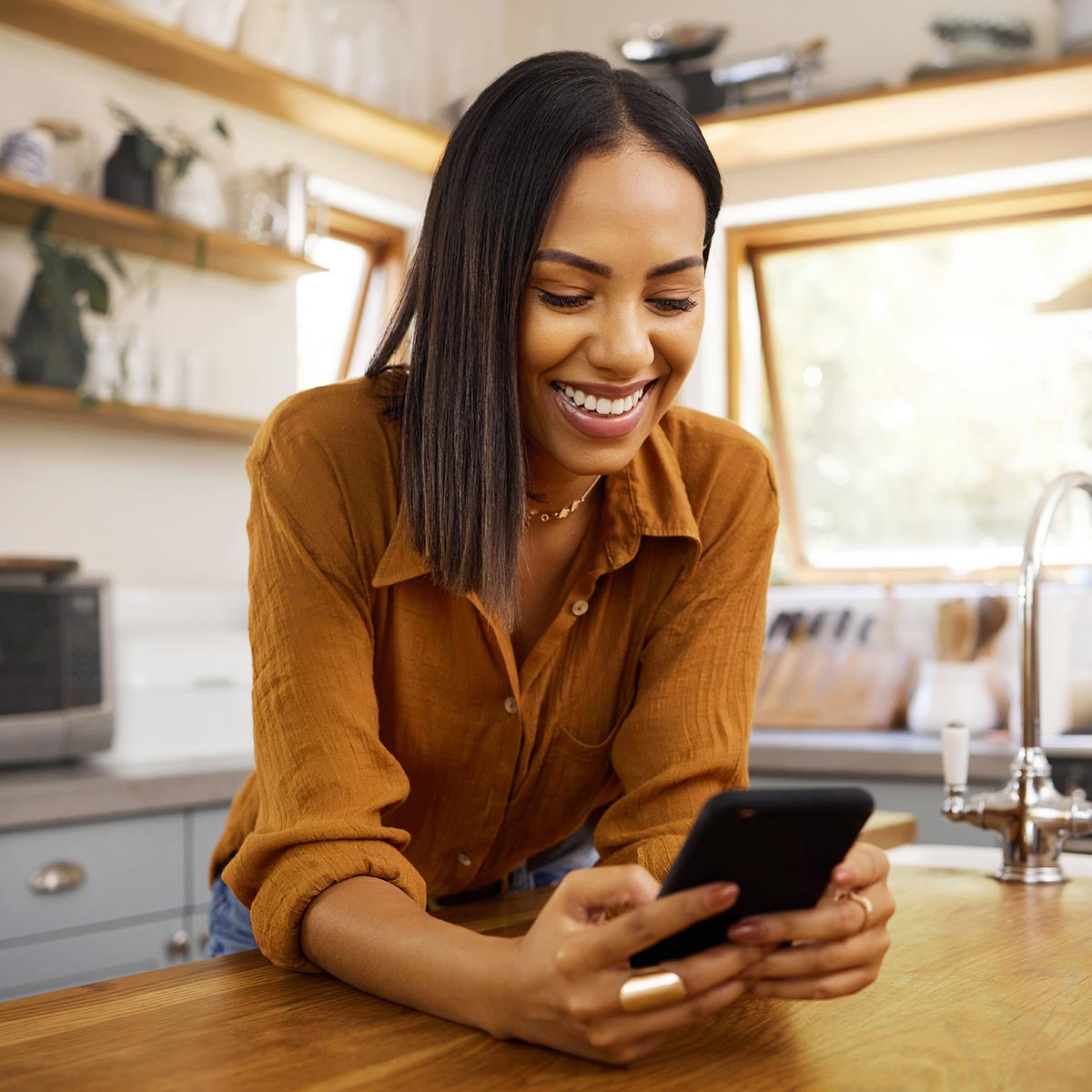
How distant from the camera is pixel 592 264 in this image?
1.06 meters

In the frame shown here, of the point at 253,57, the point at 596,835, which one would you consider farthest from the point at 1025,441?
the point at 596,835

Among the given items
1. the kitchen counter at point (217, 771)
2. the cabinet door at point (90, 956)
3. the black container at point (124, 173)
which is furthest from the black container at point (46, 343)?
the cabinet door at point (90, 956)

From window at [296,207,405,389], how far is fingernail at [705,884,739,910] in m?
3.12

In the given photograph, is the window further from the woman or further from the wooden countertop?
the wooden countertop

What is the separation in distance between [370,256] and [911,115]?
5.19ft

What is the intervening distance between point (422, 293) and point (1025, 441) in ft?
9.29

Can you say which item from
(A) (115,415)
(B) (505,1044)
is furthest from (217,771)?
(B) (505,1044)

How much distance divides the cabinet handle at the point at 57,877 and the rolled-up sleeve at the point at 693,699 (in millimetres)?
1206

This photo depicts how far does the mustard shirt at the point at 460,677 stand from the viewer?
3.39 ft

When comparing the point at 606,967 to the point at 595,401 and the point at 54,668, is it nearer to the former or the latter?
the point at 595,401

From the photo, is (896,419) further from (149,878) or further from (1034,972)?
(1034,972)

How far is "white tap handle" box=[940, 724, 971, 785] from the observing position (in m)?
1.47

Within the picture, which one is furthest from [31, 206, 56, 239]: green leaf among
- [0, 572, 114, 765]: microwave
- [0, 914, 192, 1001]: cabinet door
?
[0, 914, 192, 1001]: cabinet door

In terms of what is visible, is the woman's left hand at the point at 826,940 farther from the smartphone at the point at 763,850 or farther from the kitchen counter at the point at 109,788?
the kitchen counter at the point at 109,788
